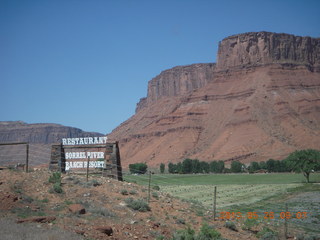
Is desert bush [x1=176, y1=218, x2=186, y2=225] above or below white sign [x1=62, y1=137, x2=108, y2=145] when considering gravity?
below

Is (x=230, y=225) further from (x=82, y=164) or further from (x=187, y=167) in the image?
(x=187, y=167)

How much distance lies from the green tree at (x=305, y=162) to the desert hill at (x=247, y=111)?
58006mm

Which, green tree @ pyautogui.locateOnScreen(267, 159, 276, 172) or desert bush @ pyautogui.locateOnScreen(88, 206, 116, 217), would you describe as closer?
desert bush @ pyautogui.locateOnScreen(88, 206, 116, 217)

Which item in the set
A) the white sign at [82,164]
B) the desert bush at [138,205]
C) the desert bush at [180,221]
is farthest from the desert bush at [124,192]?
the white sign at [82,164]


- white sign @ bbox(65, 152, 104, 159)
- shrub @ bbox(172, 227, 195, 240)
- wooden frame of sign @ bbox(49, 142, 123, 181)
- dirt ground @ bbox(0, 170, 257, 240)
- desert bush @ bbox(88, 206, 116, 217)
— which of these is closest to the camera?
dirt ground @ bbox(0, 170, 257, 240)

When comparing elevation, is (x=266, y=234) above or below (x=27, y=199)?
below

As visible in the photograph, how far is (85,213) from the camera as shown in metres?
14.9

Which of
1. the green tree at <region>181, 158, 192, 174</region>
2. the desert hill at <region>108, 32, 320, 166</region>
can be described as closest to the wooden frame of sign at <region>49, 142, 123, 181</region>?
the green tree at <region>181, 158, 192, 174</region>

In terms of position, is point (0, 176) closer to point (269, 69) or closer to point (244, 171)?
point (244, 171)

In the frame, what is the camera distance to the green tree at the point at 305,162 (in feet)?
204

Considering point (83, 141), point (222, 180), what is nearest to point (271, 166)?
point (222, 180)

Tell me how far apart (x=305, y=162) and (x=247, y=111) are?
89.6 meters

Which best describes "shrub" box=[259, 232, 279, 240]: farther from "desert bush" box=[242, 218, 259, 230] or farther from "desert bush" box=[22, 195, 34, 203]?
"desert bush" box=[22, 195, 34, 203]

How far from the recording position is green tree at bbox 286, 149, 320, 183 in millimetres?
62069
